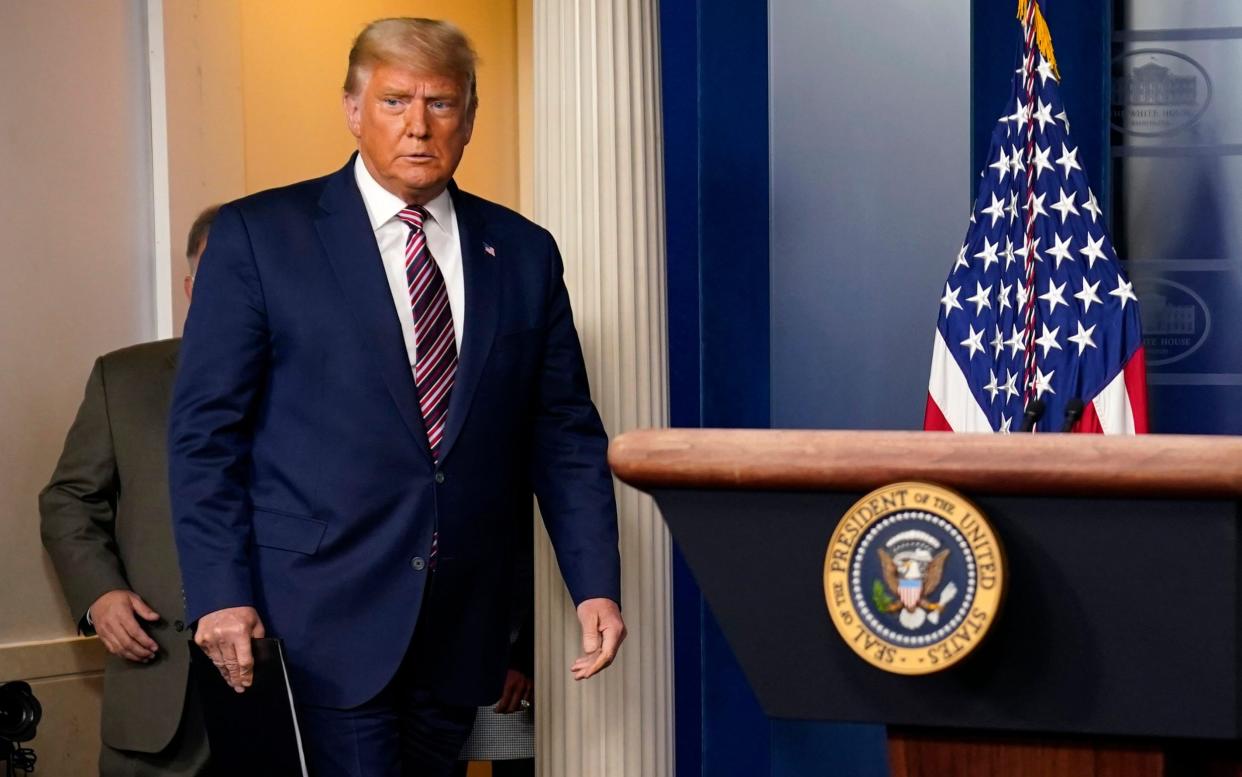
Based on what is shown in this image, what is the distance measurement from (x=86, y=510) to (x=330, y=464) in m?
1.31

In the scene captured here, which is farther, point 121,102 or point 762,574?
point 121,102

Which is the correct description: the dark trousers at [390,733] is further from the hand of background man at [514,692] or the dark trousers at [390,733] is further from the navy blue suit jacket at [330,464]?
the hand of background man at [514,692]

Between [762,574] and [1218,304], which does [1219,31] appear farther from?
[762,574]

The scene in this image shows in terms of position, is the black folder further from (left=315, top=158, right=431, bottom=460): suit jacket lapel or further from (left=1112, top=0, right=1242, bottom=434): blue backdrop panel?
(left=1112, top=0, right=1242, bottom=434): blue backdrop panel

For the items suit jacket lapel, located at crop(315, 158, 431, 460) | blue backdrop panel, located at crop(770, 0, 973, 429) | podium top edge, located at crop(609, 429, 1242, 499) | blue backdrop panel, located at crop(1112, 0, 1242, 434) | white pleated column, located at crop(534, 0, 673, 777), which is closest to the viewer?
podium top edge, located at crop(609, 429, 1242, 499)

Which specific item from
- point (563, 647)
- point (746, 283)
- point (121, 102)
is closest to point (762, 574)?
point (563, 647)

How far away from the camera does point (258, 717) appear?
236 centimetres

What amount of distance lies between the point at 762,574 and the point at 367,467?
1182 millimetres

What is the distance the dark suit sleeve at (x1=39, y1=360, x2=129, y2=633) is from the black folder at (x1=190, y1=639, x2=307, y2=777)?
3.89ft

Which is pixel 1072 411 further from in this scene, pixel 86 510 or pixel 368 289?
pixel 86 510

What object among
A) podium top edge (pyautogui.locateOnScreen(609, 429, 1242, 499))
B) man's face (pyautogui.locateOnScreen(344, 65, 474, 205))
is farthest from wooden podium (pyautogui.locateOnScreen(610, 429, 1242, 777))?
man's face (pyautogui.locateOnScreen(344, 65, 474, 205))

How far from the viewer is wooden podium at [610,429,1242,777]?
1.25 metres

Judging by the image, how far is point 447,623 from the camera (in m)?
2.50

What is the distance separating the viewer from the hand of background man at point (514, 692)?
314 cm
